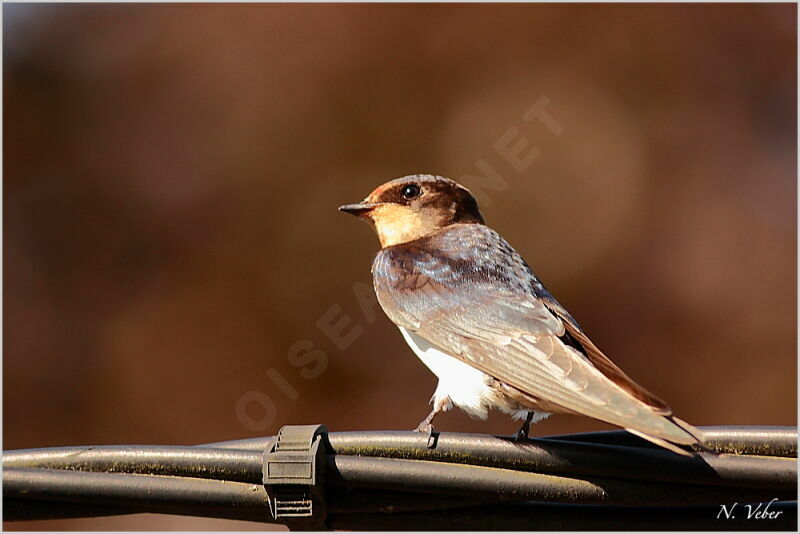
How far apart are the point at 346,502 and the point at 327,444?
13 cm

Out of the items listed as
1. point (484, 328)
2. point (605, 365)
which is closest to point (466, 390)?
point (484, 328)

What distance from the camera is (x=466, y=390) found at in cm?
310

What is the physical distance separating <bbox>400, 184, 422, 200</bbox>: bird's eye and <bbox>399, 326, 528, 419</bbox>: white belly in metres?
1.13

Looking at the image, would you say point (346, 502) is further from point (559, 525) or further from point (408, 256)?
point (408, 256)

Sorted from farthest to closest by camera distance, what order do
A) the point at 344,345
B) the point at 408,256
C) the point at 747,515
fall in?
the point at 344,345, the point at 408,256, the point at 747,515

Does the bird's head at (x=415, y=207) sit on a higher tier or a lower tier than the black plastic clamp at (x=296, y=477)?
higher

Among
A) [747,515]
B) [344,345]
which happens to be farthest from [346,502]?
[344,345]

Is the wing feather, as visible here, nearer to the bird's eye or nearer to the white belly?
the white belly

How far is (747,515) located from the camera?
2170 mm

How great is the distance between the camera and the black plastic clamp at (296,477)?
218cm

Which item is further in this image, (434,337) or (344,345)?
(344,345)

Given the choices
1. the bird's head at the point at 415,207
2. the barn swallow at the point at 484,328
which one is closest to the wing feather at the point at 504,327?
the barn swallow at the point at 484,328

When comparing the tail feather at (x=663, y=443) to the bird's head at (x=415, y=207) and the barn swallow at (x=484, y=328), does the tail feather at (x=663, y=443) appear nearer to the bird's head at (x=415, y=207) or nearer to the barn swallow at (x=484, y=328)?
the barn swallow at (x=484, y=328)

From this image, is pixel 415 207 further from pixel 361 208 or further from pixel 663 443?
pixel 663 443
